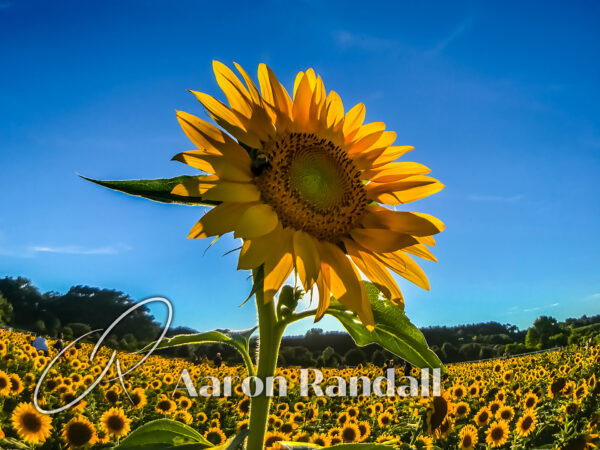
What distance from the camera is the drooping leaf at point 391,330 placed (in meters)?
1.71

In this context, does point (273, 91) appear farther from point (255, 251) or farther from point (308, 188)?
point (255, 251)

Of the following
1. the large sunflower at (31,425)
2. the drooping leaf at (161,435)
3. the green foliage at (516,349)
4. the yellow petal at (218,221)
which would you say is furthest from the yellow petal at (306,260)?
the green foliage at (516,349)

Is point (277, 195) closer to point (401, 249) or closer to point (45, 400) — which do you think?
point (401, 249)

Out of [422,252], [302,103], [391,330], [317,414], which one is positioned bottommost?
[317,414]

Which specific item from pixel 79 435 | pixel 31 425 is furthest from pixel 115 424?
pixel 31 425

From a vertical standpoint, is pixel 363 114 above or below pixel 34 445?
above

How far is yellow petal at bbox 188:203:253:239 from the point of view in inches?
51.2

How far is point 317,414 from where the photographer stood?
661cm

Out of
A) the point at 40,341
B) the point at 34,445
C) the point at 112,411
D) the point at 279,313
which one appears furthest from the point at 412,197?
the point at 40,341

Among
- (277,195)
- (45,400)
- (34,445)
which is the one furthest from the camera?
(45,400)

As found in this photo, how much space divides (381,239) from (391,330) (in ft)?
1.37

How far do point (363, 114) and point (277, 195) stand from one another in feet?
1.61

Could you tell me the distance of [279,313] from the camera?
168 centimetres

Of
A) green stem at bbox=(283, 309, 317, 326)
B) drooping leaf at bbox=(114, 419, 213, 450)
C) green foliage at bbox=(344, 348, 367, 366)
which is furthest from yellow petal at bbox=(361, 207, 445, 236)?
green foliage at bbox=(344, 348, 367, 366)
